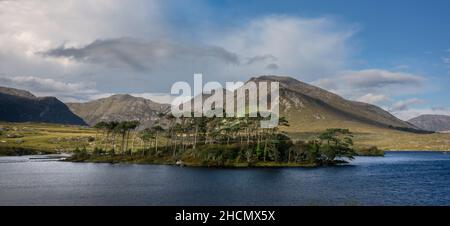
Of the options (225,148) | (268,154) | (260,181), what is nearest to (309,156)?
(268,154)

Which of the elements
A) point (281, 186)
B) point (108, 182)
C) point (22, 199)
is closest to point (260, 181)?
point (281, 186)

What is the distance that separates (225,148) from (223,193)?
101m

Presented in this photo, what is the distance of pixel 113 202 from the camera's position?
86.1 metres

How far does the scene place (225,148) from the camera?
199 meters

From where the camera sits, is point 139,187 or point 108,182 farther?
point 108,182
